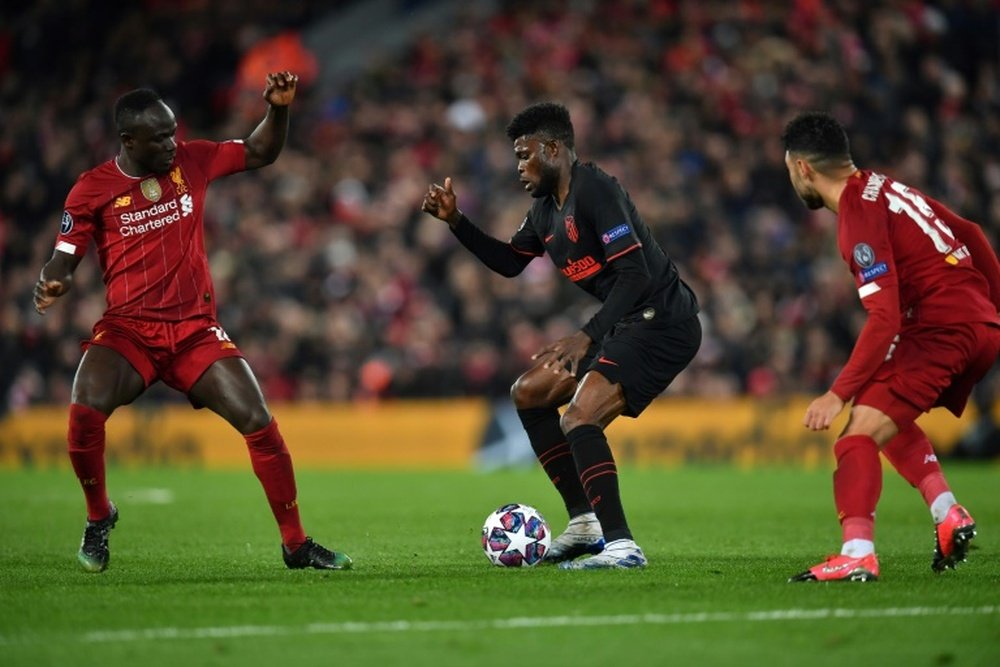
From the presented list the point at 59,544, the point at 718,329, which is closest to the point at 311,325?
the point at 718,329

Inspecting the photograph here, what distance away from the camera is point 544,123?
856 cm

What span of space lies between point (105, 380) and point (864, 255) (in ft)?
13.7

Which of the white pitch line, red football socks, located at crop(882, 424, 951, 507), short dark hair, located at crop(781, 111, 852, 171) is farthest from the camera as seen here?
red football socks, located at crop(882, 424, 951, 507)

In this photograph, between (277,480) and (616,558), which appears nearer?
(616,558)

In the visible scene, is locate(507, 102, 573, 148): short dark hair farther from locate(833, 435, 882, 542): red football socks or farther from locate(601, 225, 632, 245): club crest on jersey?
locate(833, 435, 882, 542): red football socks

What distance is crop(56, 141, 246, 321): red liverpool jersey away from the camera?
8391 mm

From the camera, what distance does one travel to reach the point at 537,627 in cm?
611

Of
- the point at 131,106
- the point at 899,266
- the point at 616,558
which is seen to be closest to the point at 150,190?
the point at 131,106

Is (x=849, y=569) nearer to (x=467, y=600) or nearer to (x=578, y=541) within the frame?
(x=467, y=600)

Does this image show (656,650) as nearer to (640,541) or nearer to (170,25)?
(640,541)

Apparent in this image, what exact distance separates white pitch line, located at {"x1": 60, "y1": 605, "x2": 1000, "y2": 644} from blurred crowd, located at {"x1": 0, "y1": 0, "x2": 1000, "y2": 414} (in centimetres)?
1421

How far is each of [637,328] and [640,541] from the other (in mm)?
2325

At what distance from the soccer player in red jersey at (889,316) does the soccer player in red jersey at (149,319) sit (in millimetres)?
2889

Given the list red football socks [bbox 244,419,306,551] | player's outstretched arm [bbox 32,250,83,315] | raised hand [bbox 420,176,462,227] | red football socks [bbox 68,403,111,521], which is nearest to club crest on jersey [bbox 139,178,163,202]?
player's outstretched arm [bbox 32,250,83,315]
